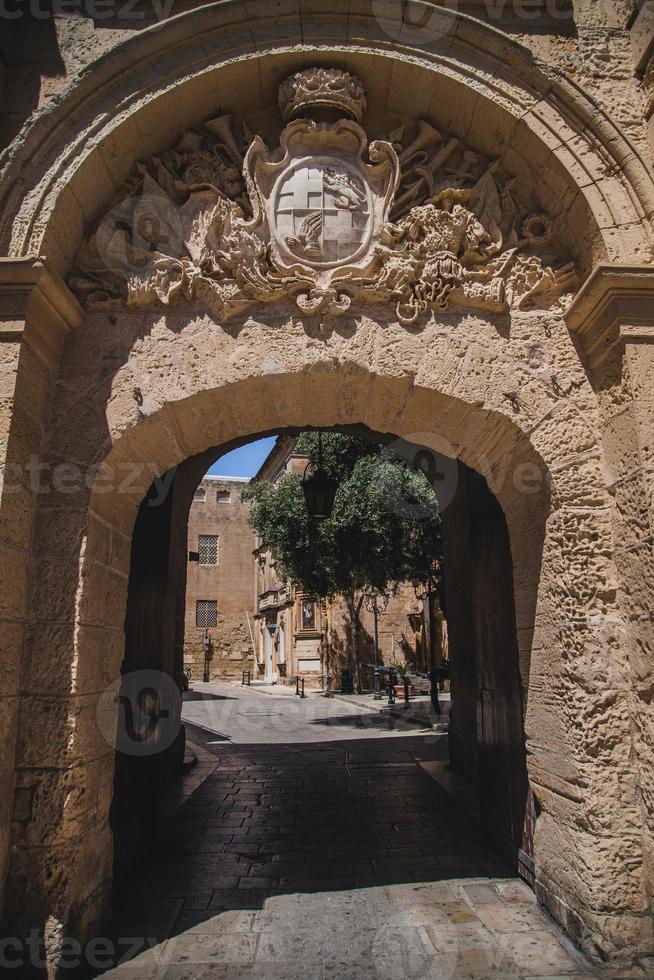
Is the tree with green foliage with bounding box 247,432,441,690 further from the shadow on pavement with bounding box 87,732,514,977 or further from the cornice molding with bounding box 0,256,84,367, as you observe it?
the cornice molding with bounding box 0,256,84,367

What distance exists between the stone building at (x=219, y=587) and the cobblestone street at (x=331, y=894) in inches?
992

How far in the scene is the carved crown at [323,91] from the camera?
10.8 feet

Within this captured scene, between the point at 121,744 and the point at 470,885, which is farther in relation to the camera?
the point at 121,744

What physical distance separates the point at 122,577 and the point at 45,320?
1341 mm

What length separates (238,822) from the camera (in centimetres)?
457

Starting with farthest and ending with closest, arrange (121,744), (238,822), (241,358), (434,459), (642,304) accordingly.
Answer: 1. (434,459)
2. (238,822)
3. (121,744)
4. (241,358)
5. (642,304)

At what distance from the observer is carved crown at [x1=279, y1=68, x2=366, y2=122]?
3.30 meters

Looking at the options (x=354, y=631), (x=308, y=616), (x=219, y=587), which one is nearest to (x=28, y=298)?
(x=354, y=631)

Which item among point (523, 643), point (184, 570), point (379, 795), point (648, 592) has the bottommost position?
point (379, 795)

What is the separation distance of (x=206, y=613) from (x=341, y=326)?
96.3 ft

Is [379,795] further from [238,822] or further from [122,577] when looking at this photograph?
[122,577]

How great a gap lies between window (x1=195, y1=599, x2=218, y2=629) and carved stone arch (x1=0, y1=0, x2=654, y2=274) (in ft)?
95.3

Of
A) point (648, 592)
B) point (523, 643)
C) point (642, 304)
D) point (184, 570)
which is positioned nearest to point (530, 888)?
point (523, 643)

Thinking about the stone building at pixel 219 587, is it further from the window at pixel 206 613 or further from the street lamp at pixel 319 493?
the street lamp at pixel 319 493
